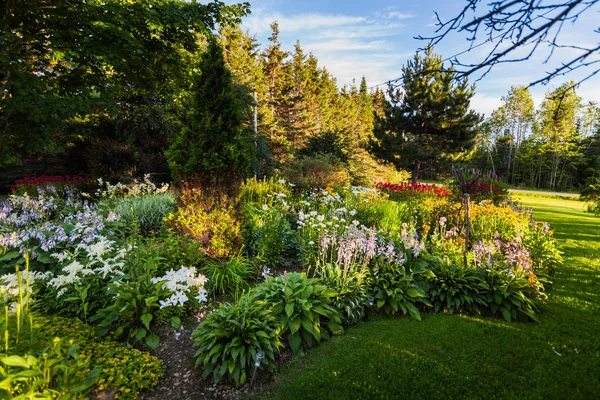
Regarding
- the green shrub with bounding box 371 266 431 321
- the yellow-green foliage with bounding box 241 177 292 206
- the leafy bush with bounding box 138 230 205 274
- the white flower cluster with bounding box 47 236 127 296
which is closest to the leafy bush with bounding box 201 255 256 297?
the leafy bush with bounding box 138 230 205 274

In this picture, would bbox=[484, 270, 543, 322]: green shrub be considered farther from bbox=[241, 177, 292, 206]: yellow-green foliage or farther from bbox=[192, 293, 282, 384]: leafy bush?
bbox=[241, 177, 292, 206]: yellow-green foliage

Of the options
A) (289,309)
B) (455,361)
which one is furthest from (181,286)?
(455,361)

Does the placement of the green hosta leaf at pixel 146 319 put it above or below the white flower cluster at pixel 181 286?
below

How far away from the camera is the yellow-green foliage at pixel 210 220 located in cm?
459

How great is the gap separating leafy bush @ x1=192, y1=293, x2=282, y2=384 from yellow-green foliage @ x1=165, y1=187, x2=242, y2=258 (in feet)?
6.08

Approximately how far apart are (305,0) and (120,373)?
372cm

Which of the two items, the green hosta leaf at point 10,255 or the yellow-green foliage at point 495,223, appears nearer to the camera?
the green hosta leaf at point 10,255

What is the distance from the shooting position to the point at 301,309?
10.0ft

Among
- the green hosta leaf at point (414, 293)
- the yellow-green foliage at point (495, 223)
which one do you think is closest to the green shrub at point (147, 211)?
the green hosta leaf at point (414, 293)

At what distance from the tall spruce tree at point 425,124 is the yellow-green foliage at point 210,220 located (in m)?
14.8

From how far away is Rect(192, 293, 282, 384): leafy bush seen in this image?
8.21 ft

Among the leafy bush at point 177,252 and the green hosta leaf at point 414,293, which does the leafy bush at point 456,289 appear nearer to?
the green hosta leaf at point 414,293

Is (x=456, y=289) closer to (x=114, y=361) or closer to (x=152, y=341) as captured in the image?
(x=152, y=341)

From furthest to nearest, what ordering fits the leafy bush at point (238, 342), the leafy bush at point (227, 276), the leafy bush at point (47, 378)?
the leafy bush at point (227, 276), the leafy bush at point (238, 342), the leafy bush at point (47, 378)
